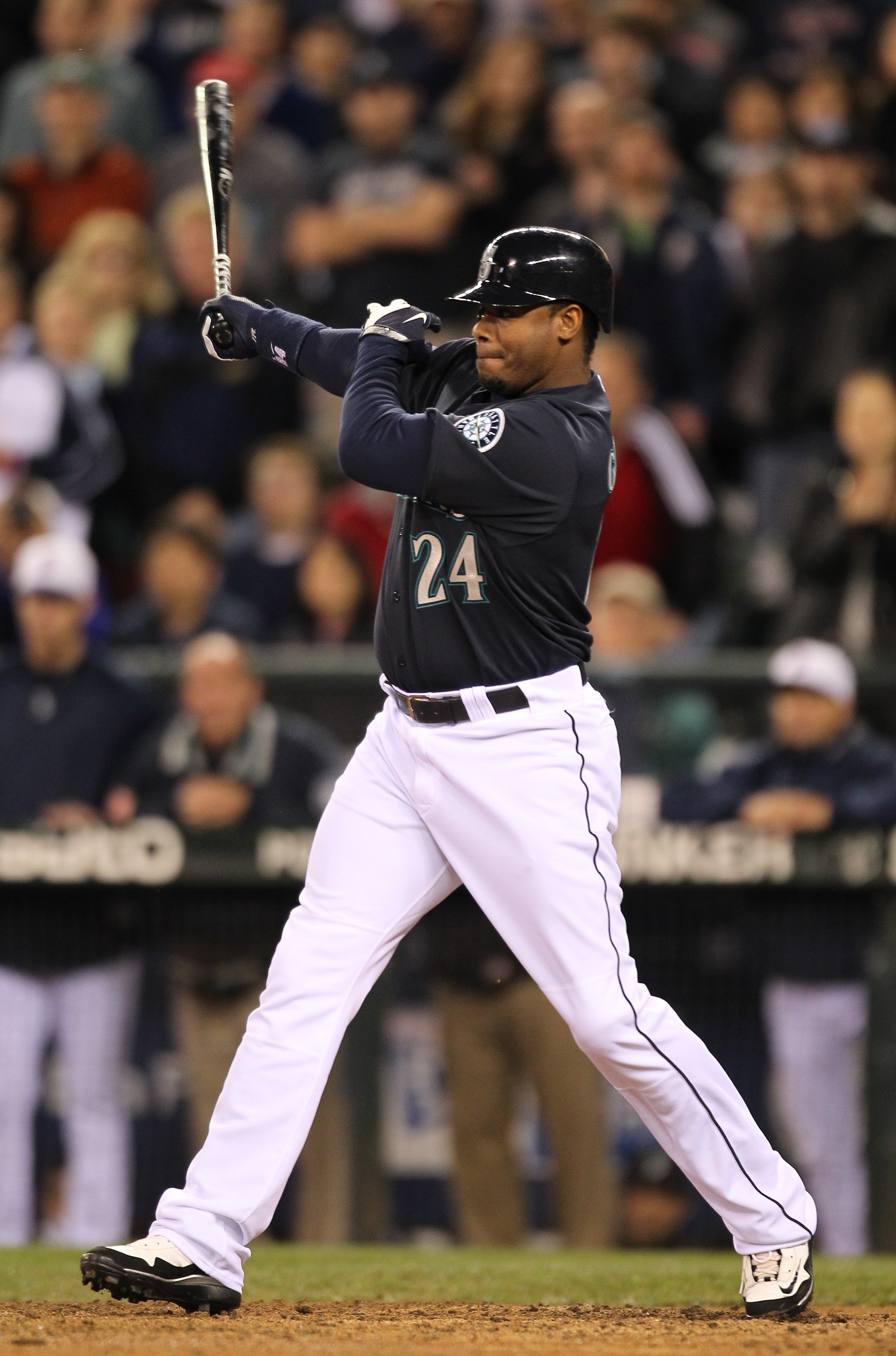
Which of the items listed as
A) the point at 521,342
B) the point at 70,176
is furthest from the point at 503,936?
the point at 70,176

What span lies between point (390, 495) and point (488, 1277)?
4053 mm

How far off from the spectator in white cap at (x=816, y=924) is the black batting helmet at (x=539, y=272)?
2.44 m

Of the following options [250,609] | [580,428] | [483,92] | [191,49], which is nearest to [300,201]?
[483,92]

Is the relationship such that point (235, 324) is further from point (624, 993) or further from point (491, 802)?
point (624, 993)

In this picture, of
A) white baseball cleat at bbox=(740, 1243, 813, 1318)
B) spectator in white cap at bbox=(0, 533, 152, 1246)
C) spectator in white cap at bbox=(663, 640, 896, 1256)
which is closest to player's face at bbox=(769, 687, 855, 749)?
spectator in white cap at bbox=(663, 640, 896, 1256)

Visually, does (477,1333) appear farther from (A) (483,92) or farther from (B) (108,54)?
(B) (108,54)

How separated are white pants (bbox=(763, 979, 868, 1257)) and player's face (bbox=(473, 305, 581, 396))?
8.98 feet

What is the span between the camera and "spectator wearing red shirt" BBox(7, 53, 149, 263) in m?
8.82

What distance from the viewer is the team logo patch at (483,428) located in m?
3.39

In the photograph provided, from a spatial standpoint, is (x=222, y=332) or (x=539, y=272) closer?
(x=539, y=272)

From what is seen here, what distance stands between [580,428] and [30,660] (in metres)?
3.23

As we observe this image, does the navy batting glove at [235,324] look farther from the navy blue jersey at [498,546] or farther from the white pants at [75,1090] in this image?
the white pants at [75,1090]

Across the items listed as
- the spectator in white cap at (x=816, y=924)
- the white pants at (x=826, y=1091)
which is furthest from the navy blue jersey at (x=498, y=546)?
the white pants at (x=826, y=1091)

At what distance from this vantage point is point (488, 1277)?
4.40 metres
